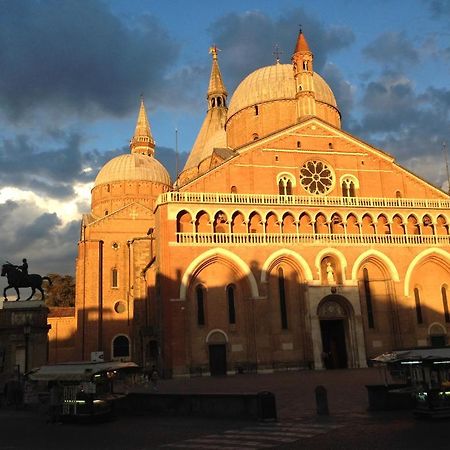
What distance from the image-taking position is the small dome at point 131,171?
63.7 m

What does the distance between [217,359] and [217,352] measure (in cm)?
45

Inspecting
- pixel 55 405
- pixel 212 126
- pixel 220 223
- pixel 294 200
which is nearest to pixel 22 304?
pixel 55 405

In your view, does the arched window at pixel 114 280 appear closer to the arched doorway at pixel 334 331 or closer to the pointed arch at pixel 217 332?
the pointed arch at pixel 217 332

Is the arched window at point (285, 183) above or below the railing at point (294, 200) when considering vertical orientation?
above

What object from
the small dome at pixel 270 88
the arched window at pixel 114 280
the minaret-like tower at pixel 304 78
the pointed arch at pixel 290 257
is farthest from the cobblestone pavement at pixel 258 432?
the small dome at pixel 270 88

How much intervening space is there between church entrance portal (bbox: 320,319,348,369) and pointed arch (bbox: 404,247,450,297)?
17.8 ft

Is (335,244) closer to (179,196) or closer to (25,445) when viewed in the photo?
(179,196)

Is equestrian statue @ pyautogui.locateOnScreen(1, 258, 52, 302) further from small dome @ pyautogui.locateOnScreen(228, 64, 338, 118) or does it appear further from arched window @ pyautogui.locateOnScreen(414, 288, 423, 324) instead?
small dome @ pyautogui.locateOnScreen(228, 64, 338, 118)

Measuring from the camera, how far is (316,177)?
4084 cm

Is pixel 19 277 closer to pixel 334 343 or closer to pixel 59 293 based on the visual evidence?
pixel 334 343

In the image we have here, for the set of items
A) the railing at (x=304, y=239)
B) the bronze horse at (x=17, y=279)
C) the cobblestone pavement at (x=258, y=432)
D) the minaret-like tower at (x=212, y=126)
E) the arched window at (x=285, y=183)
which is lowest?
the cobblestone pavement at (x=258, y=432)

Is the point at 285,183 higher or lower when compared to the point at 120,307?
higher

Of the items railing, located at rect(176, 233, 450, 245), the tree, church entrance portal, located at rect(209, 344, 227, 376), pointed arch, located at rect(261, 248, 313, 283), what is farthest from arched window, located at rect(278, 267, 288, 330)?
the tree

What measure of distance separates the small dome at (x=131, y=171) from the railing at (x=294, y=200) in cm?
2814
